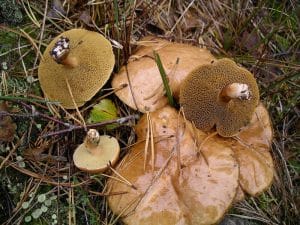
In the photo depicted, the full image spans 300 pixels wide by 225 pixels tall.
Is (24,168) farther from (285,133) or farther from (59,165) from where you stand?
(285,133)

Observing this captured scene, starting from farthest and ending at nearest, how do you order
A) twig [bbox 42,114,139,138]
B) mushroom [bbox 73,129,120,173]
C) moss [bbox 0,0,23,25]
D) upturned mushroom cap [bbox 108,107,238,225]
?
moss [bbox 0,0,23,25] < twig [bbox 42,114,139,138] < mushroom [bbox 73,129,120,173] < upturned mushroom cap [bbox 108,107,238,225]

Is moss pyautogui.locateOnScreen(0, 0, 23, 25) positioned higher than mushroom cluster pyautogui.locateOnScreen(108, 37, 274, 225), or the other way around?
moss pyautogui.locateOnScreen(0, 0, 23, 25)

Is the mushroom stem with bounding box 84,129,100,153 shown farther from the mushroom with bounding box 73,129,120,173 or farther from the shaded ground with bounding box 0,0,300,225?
the shaded ground with bounding box 0,0,300,225

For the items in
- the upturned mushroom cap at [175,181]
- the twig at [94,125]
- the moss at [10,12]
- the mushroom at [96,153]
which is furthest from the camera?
the moss at [10,12]

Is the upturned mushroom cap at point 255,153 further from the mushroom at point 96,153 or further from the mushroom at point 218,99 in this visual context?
the mushroom at point 96,153

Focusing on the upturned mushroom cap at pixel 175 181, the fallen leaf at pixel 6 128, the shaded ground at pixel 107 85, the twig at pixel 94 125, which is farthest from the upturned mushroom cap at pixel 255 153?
the fallen leaf at pixel 6 128

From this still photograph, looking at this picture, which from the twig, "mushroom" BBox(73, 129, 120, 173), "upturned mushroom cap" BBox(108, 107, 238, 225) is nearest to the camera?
"upturned mushroom cap" BBox(108, 107, 238, 225)

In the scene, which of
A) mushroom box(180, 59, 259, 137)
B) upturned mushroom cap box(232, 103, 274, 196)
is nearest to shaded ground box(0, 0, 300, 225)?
upturned mushroom cap box(232, 103, 274, 196)

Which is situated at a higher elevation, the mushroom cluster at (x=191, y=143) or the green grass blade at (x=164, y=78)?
the green grass blade at (x=164, y=78)
